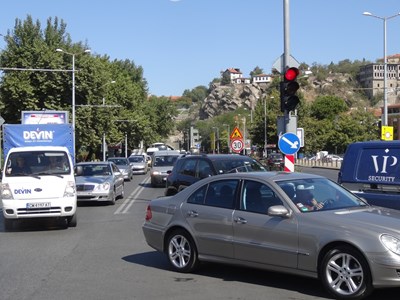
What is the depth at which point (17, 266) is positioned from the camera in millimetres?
9031

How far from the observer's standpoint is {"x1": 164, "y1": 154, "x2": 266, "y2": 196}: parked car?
15.1 meters

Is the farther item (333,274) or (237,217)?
(237,217)

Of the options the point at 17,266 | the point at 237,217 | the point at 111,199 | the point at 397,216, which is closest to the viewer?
the point at 397,216

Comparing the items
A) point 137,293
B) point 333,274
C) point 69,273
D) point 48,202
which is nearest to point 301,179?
point 333,274

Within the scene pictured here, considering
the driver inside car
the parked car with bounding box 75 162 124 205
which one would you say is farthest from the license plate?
the driver inside car

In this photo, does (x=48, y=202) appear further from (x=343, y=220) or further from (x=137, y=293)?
(x=343, y=220)

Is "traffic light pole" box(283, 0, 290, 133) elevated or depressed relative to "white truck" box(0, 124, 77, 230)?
elevated

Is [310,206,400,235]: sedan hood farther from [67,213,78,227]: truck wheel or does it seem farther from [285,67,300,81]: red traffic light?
[67,213,78,227]: truck wheel

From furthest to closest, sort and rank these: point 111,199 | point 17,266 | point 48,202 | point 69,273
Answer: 1. point 111,199
2. point 48,202
3. point 17,266
4. point 69,273

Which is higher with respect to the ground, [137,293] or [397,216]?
[397,216]

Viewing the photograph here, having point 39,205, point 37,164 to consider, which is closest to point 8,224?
point 39,205

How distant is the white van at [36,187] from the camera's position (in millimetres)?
13031

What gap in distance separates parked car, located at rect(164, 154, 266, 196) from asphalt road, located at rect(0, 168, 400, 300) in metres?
3.64

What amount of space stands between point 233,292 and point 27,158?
820cm
